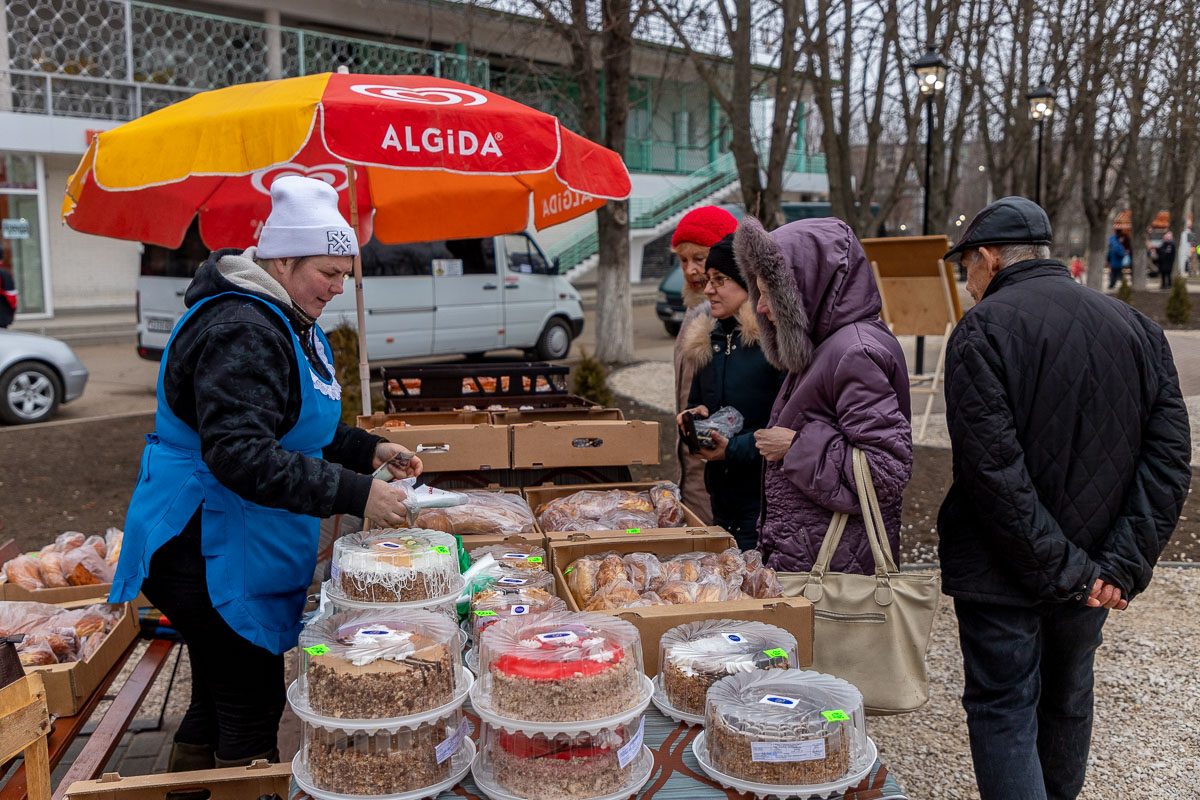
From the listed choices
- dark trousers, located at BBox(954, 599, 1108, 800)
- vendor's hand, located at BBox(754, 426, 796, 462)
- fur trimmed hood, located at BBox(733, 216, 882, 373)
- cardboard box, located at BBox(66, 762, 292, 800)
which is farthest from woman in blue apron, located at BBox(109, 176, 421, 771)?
dark trousers, located at BBox(954, 599, 1108, 800)

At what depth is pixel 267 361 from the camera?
2367 mm

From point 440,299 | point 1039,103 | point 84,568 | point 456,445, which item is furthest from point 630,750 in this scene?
point 1039,103

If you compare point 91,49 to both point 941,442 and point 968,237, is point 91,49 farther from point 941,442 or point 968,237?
point 968,237

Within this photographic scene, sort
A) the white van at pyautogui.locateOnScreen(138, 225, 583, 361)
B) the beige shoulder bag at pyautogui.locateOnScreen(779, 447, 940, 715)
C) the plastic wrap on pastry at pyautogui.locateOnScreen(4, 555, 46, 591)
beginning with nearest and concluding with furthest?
the beige shoulder bag at pyautogui.locateOnScreen(779, 447, 940, 715), the plastic wrap on pastry at pyautogui.locateOnScreen(4, 555, 46, 591), the white van at pyautogui.locateOnScreen(138, 225, 583, 361)

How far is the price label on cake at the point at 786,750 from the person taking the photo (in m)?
1.82

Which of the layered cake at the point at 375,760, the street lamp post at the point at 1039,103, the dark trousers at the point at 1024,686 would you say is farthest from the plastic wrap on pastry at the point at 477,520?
the street lamp post at the point at 1039,103

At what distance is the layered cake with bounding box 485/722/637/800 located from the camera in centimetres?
181

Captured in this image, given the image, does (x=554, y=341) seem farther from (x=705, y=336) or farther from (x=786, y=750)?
Result: (x=786, y=750)

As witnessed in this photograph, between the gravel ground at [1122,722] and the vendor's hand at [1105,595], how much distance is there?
131 centimetres

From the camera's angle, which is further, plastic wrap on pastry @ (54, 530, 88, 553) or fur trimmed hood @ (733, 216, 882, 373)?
plastic wrap on pastry @ (54, 530, 88, 553)

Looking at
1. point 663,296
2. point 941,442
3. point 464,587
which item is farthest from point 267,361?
point 663,296

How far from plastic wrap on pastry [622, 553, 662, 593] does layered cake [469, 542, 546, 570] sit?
261 millimetres

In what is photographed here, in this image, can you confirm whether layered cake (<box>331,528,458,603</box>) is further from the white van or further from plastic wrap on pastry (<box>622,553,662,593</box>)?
the white van

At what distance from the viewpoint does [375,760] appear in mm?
1836
